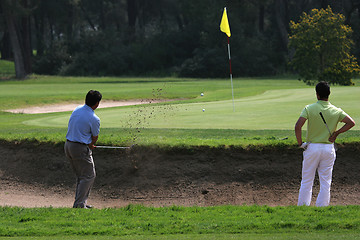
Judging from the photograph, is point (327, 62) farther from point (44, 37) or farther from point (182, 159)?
point (44, 37)

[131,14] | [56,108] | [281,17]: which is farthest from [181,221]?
[131,14]

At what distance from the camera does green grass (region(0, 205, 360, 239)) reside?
6.60 m

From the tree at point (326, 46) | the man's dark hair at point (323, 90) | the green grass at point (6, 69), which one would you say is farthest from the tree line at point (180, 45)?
the man's dark hair at point (323, 90)

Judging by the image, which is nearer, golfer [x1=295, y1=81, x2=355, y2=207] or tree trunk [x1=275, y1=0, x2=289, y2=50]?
golfer [x1=295, y1=81, x2=355, y2=207]

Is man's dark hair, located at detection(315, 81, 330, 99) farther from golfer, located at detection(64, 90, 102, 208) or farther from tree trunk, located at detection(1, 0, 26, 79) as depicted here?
tree trunk, located at detection(1, 0, 26, 79)

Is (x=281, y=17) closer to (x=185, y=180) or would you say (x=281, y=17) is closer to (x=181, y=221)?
(x=185, y=180)

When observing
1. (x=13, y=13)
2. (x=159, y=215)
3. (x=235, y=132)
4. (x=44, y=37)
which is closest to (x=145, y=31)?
(x=44, y=37)

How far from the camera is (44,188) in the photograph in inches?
435

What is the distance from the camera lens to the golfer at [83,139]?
8.60 metres

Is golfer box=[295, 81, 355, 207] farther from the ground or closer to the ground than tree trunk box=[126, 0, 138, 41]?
closer to the ground

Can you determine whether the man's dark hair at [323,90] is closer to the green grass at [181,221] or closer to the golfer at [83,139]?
the green grass at [181,221]

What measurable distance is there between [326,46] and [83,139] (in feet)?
75.7

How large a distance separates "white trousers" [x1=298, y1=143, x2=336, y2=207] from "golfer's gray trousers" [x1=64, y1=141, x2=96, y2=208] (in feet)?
10.9

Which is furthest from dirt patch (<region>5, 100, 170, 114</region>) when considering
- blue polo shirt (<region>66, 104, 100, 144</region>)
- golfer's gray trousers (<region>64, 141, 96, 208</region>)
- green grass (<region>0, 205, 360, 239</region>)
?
green grass (<region>0, 205, 360, 239</region>)
